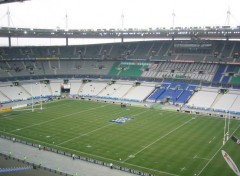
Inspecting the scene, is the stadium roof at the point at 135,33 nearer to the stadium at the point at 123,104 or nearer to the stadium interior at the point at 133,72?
the stadium at the point at 123,104

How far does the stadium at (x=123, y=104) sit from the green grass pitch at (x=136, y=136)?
0.51ft

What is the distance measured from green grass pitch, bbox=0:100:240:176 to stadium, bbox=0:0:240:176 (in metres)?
0.16

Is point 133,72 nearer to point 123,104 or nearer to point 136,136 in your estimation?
point 123,104

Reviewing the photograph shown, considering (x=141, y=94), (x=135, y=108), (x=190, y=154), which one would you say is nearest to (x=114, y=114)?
(x=135, y=108)

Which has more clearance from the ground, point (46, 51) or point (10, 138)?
point (46, 51)

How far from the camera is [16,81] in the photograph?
8788 centimetres

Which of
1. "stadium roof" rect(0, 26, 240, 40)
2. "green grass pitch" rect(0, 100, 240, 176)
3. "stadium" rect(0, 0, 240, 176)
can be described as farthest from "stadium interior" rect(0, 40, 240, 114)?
"green grass pitch" rect(0, 100, 240, 176)

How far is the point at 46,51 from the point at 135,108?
4984 cm

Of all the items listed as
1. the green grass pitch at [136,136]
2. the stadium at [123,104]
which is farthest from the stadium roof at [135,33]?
the green grass pitch at [136,136]

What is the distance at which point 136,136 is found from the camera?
47.7 meters

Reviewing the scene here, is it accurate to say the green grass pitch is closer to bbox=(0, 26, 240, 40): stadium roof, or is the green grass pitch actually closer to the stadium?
the stadium

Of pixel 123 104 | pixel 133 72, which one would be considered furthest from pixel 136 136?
pixel 133 72

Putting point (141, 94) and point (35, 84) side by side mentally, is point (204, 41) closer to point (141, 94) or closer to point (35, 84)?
point (141, 94)

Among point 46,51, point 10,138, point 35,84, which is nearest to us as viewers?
point 10,138
